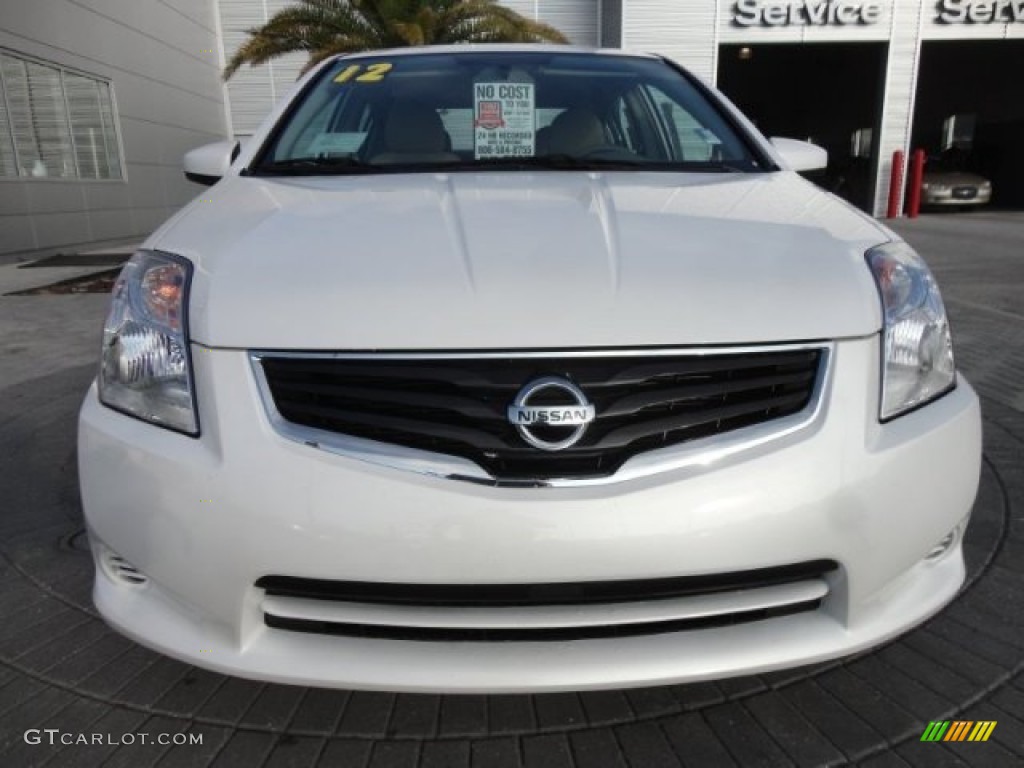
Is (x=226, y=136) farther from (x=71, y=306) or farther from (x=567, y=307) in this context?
(x=567, y=307)

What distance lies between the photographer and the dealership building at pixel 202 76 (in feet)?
35.4

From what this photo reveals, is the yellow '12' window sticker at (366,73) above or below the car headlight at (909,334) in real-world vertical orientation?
above

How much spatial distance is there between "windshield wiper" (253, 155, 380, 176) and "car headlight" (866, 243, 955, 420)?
1360mm

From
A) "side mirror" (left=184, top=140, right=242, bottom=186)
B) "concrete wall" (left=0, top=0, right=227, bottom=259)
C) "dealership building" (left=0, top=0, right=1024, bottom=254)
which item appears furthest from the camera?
"dealership building" (left=0, top=0, right=1024, bottom=254)

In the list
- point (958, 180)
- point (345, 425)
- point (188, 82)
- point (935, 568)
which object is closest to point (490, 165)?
point (345, 425)

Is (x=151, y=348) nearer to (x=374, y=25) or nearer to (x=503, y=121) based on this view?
(x=503, y=121)

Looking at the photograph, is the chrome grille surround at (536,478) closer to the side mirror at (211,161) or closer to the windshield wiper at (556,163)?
the windshield wiper at (556,163)

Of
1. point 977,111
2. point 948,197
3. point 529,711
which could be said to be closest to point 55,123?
point 529,711

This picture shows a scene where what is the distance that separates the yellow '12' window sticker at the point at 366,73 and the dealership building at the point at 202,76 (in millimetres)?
9519

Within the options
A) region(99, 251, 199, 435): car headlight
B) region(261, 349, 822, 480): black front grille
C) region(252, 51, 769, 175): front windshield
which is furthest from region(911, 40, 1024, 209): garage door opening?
region(99, 251, 199, 435): car headlight

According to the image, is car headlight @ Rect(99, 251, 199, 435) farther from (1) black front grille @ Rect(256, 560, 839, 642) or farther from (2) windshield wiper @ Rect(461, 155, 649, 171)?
(2) windshield wiper @ Rect(461, 155, 649, 171)

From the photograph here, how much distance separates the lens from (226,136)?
58.7 ft

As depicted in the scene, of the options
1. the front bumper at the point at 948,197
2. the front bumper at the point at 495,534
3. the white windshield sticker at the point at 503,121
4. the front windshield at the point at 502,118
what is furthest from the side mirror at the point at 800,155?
the front bumper at the point at 948,197

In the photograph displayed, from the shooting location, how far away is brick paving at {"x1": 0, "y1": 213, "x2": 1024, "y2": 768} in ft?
5.01
